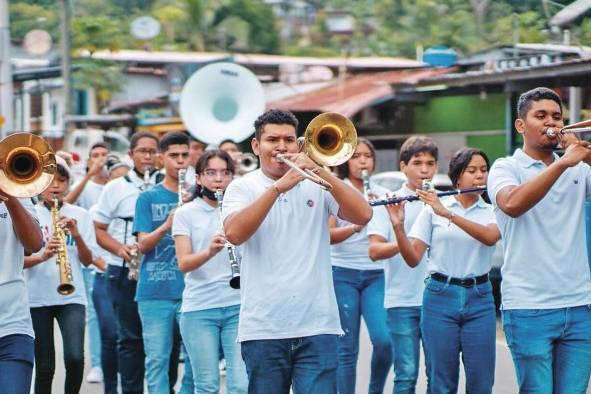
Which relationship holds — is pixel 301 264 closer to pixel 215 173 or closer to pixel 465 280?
pixel 465 280

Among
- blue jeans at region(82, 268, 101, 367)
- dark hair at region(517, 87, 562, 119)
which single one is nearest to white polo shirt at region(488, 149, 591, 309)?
dark hair at region(517, 87, 562, 119)

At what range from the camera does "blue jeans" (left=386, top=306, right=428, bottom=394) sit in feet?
28.1

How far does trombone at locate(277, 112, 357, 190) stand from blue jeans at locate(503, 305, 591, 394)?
1233mm

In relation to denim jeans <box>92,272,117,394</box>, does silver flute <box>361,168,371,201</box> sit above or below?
above

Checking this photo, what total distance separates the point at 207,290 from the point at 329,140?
2.14 metres

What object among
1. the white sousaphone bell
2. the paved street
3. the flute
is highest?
the white sousaphone bell

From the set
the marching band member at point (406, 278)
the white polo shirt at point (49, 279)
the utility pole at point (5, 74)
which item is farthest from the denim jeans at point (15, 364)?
the utility pole at point (5, 74)

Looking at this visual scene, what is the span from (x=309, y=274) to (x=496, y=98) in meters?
16.9

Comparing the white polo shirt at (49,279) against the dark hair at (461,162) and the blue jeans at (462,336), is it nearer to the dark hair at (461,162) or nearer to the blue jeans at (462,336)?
the blue jeans at (462,336)

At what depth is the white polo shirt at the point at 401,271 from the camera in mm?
8688

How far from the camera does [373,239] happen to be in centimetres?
871

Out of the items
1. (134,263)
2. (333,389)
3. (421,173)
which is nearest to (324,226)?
(333,389)

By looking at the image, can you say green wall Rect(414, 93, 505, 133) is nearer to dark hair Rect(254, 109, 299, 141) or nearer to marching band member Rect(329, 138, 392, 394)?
marching band member Rect(329, 138, 392, 394)

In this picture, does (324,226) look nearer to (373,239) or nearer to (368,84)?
(373,239)
